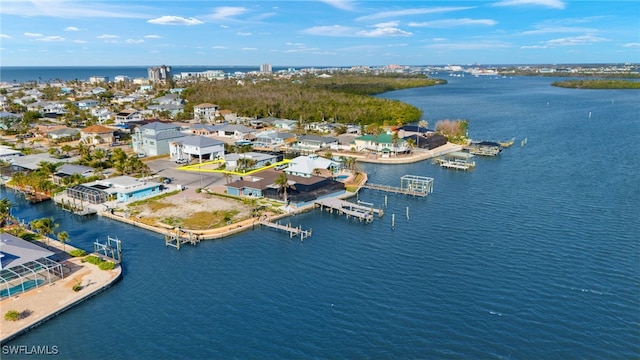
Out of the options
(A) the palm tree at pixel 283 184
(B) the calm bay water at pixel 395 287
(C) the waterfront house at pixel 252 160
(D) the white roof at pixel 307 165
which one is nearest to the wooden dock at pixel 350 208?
(B) the calm bay water at pixel 395 287

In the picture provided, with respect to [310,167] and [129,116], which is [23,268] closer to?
[310,167]

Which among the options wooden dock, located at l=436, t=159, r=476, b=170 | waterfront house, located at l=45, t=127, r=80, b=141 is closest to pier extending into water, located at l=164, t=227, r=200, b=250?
wooden dock, located at l=436, t=159, r=476, b=170

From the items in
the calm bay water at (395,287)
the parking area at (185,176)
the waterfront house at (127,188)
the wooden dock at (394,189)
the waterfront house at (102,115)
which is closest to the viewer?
the calm bay water at (395,287)

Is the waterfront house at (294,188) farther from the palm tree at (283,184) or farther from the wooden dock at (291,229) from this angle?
the wooden dock at (291,229)

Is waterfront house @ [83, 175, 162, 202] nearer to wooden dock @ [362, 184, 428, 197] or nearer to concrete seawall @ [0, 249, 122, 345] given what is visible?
concrete seawall @ [0, 249, 122, 345]

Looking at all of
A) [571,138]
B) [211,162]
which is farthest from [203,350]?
[571,138]
